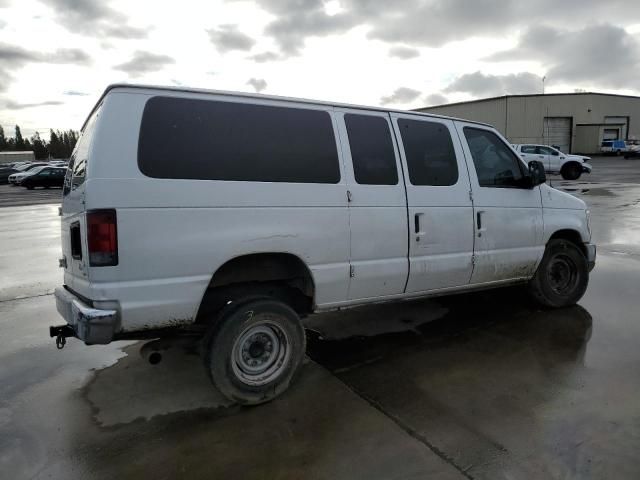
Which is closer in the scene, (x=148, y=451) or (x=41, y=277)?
(x=148, y=451)

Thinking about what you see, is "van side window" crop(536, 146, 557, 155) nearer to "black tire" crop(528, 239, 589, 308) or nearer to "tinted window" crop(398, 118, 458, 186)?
"black tire" crop(528, 239, 589, 308)

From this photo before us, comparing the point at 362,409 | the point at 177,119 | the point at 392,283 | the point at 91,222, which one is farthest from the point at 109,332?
the point at 392,283

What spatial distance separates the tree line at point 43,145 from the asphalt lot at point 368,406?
116 m

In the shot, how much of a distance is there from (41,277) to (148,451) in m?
5.51

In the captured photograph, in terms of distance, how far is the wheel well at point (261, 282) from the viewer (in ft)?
11.3

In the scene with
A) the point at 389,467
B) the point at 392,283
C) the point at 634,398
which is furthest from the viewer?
the point at 392,283

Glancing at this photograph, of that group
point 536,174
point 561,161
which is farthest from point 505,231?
point 561,161

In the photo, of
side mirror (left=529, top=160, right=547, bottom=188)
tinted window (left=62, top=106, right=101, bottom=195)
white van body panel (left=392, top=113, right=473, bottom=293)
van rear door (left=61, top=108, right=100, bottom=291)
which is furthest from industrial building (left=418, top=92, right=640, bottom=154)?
van rear door (left=61, top=108, right=100, bottom=291)

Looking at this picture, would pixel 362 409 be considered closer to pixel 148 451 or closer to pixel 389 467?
pixel 389 467

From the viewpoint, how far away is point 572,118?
55156 millimetres

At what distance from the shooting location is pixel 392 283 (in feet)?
13.2

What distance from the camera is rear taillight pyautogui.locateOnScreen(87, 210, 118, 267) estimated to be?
2.90 m

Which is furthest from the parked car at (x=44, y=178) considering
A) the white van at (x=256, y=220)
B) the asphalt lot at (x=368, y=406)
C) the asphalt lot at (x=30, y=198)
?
the white van at (x=256, y=220)

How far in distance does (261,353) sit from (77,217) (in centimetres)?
158
